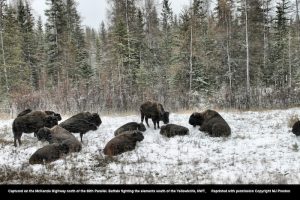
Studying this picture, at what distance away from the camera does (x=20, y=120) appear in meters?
12.4

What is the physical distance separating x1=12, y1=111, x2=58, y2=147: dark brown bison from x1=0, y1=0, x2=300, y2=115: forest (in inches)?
260

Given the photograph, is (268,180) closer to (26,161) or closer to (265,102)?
(26,161)

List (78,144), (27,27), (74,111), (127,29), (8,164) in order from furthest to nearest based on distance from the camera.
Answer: (27,27), (127,29), (74,111), (78,144), (8,164)

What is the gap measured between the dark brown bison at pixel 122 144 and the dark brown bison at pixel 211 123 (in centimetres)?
272

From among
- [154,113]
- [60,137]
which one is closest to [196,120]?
[154,113]

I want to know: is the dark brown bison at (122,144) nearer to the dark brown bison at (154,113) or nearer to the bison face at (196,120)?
the dark brown bison at (154,113)

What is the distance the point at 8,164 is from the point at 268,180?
6.82 meters

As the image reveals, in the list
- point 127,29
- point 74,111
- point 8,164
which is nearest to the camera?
point 8,164

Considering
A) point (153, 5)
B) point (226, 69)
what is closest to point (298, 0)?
point (226, 69)

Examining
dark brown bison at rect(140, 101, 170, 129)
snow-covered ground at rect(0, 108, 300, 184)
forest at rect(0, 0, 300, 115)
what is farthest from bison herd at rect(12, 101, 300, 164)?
forest at rect(0, 0, 300, 115)

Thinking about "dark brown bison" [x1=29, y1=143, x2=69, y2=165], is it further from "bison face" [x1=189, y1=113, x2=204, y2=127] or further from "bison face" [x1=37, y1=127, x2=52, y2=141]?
"bison face" [x1=189, y1=113, x2=204, y2=127]

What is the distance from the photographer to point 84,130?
13.2 metres

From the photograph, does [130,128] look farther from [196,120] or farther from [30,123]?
[30,123]

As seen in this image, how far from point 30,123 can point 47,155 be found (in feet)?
9.80
